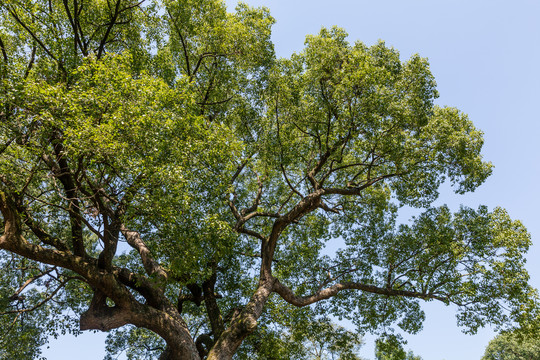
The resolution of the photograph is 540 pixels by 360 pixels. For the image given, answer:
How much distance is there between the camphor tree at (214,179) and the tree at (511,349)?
64.5 feet

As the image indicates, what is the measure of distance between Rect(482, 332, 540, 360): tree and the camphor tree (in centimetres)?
1966

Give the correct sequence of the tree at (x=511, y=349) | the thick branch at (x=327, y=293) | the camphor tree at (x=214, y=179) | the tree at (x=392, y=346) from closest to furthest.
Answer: the camphor tree at (x=214, y=179) < the thick branch at (x=327, y=293) < the tree at (x=392, y=346) < the tree at (x=511, y=349)

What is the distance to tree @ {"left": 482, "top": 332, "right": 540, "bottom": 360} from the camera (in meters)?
27.4

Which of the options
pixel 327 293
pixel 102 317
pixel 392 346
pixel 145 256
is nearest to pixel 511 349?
pixel 392 346

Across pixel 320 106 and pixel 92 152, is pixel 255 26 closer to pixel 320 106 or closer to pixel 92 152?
pixel 320 106

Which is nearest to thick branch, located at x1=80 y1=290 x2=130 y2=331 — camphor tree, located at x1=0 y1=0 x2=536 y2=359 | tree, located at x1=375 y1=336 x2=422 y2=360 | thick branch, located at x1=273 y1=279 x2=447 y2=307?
camphor tree, located at x1=0 y1=0 x2=536 y2=359

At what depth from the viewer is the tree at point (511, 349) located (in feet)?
89.8

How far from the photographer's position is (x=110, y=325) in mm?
9008

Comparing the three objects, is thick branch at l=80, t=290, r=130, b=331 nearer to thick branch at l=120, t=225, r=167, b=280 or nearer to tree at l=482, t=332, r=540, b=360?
thick branch at l=120, t=225, r=167, b=280

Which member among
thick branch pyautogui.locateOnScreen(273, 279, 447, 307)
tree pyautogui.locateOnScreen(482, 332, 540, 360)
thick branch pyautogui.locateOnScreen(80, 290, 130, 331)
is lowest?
thick branch pyautogui.locateOnScreen(80, 290, 130, 331)

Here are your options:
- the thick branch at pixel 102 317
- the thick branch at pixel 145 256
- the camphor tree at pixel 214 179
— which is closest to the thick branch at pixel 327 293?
the camphor tree at pixel 214 179

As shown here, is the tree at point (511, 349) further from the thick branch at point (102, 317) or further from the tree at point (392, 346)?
the thick branch at point (102, 317)

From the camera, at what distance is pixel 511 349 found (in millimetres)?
30078

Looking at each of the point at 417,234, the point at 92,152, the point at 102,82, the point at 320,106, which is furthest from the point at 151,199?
the point at 417,234
